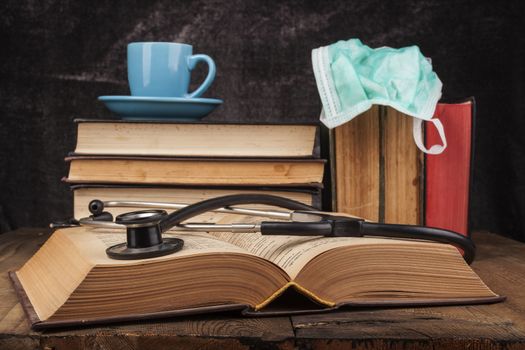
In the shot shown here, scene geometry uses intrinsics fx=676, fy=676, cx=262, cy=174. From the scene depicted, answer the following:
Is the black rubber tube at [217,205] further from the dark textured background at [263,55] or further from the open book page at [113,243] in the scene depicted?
the dark textured background at [263,55]

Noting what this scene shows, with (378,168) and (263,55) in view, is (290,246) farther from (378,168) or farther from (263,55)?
(263,55)

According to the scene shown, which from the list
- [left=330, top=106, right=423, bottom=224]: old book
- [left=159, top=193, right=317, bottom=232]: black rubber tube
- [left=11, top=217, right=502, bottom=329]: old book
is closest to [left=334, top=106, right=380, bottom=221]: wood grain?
[left=330, top=106, right=423, bottom=224]: old book

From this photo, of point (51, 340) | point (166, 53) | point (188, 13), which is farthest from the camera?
point (188, 13)

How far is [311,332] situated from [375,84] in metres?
0.45

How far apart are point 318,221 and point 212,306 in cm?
18

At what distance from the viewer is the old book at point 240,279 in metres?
0.62

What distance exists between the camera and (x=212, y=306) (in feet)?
2.10

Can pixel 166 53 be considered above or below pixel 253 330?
above

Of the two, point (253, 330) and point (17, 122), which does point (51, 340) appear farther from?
point (17, 122)

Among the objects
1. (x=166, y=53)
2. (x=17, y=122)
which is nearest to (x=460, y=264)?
(x=166, y=53)

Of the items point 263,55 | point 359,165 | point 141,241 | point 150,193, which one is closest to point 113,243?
point 141,241

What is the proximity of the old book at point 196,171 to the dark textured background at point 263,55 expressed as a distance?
0.49 meters

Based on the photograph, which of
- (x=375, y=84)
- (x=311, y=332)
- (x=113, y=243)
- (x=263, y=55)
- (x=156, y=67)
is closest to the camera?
(x=311, y=332)

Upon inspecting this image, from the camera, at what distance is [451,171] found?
3.19 ft
